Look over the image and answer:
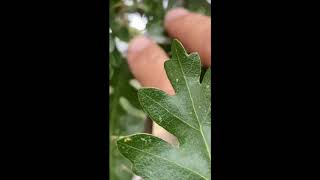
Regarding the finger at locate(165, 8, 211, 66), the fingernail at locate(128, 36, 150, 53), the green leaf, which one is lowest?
the green leaf

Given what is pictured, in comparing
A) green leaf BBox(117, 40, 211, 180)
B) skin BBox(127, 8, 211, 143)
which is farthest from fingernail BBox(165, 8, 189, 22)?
green leaf BBox(117, 40, 211, 180)

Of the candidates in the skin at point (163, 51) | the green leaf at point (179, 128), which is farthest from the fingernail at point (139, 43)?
the green leaf at point (179, 128)

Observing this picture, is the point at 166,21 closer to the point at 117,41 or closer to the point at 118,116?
the point at 117,41

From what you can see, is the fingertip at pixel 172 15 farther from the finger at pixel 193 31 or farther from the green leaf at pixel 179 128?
the green leaf at pixel 179 128

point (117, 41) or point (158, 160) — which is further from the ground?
point (117, 41)

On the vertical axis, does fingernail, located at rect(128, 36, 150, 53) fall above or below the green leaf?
above

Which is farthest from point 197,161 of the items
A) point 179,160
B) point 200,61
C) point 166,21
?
point 166,21

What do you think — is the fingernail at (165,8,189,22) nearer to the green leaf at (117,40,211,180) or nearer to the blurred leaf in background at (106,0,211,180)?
the blurred leaf in background at (106,0,211,180)
